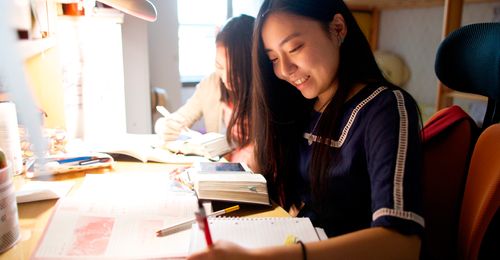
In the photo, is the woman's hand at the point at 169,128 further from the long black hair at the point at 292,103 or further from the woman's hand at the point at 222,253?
the woman's hand at the point at 222,253

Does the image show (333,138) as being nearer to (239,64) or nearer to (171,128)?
(239,64)

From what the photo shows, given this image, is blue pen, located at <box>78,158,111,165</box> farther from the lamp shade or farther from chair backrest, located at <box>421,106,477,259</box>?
chair backrest, located at <box>421,106,477,259</box>

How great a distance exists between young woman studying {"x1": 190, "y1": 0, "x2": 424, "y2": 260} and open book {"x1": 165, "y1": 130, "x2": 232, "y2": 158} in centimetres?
27

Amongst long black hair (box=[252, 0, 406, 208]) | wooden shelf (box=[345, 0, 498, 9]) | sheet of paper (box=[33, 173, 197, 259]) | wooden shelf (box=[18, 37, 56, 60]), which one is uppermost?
wooden shelf (box=[345, 0, 498, 9])

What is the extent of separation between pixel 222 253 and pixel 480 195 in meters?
0.51

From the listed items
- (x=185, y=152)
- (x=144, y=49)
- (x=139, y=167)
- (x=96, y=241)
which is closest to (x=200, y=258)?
(x=96, y=241)

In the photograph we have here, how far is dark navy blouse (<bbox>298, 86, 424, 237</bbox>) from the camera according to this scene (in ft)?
2.06

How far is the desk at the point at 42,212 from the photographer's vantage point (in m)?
0.68

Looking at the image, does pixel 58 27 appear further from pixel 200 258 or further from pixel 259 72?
pixel 200 258

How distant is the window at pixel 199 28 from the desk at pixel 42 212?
221 centimetres

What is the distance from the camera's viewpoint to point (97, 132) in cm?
169

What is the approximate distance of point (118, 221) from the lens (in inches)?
30.0

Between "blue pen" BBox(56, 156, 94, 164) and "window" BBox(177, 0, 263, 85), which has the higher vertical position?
"window" BBox(177, 0, 263, 85)

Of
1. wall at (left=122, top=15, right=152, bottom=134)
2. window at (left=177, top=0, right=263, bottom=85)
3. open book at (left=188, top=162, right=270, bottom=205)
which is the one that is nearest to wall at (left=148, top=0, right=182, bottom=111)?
wall at (left=122, top=15, right=152, bottom=134)
